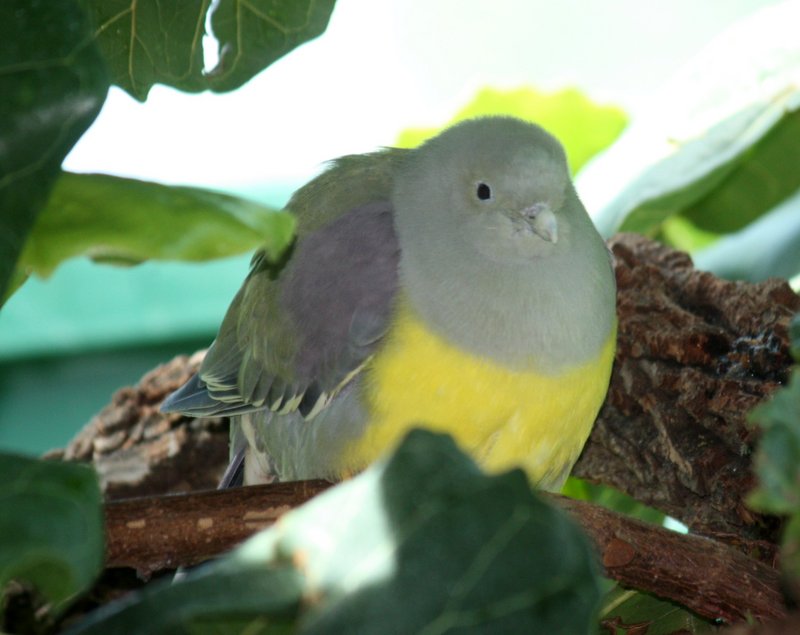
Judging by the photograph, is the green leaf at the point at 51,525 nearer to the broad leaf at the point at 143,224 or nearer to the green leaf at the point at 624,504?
the broad leaf at the point at 143,224

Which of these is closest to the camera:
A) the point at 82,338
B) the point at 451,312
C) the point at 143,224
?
the point at 143,224

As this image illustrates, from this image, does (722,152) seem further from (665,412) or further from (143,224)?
(143,224)

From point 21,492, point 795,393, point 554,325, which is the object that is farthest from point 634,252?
point 21,492

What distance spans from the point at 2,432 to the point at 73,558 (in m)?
2.21

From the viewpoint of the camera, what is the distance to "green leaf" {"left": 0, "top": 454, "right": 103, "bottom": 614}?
620 millimetres

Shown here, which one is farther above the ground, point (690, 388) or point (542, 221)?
point (542, 221)

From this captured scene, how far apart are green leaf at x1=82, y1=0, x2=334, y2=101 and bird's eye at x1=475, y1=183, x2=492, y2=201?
28 cm

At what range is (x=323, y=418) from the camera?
128cm

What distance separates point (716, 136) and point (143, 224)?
1.06 metres

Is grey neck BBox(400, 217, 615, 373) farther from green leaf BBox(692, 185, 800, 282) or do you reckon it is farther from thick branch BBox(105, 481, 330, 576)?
green leaf BBox(692, 185, 800, 282)

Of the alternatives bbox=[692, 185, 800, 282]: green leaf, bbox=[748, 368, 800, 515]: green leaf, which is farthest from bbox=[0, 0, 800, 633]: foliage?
bbox=[692, 185, 800, 282]: green leaf

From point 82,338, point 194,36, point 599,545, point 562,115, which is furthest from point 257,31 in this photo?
point 82,338

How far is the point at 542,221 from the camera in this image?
4.00ft

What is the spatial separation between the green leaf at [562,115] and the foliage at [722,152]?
0.15 metres
